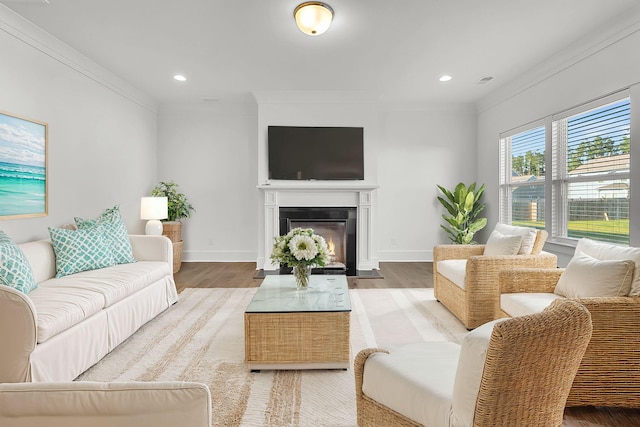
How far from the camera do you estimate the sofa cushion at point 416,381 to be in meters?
1.33

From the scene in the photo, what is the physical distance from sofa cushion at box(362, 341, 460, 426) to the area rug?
191 mm

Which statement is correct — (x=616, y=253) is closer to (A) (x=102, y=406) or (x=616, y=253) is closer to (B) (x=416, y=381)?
(B) (x=416, y=381)

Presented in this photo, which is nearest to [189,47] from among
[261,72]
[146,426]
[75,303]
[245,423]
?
[261,72]

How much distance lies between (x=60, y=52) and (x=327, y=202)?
3.65 m

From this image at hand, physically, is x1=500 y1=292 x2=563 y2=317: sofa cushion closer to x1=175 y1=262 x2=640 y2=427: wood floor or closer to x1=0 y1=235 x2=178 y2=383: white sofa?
x1=175 y1=262 x2=640 y2=427: wood floor

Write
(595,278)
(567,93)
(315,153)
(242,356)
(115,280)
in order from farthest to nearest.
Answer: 1. (315,153)
2. (567,93)
3. (115,280)
4. (242,356)
5. (595,278)

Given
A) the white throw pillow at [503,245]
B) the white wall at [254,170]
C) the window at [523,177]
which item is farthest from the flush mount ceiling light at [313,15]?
the white wall at [254,170]

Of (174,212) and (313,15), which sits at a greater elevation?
(313,15)

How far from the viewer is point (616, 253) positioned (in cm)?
244

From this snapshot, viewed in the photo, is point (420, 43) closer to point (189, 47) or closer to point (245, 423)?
point (189, 47)

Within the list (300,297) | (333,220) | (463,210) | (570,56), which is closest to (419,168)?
(463,210)

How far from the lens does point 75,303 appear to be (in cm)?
240

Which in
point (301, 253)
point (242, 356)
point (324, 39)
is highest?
point (324, 39)

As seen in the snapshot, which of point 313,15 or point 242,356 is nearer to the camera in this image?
point 242,356
